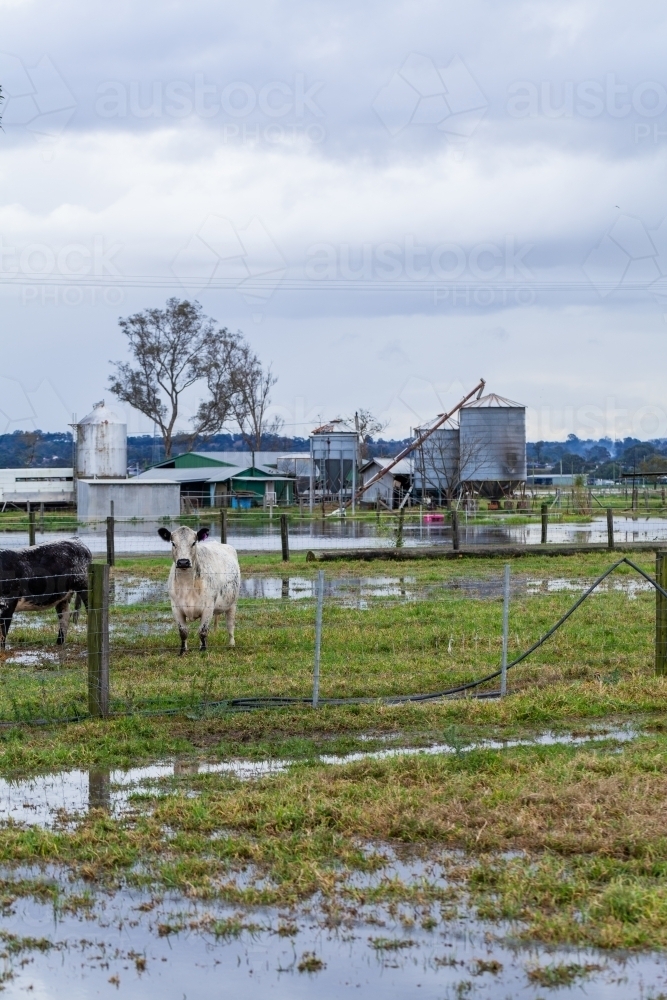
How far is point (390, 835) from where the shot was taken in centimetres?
703

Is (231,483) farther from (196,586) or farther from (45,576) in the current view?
(196,586)

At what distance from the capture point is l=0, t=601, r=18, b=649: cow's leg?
14250 millimetres

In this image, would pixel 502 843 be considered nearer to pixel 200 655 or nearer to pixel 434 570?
pixel 200 655

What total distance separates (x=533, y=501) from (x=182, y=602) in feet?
174

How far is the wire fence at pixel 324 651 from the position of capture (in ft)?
34.8

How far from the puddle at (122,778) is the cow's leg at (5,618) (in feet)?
19.5

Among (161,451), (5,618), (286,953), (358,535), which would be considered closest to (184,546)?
(5,618)

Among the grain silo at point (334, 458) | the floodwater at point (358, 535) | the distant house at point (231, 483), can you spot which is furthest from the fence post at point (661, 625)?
the grain silo at point (334, 458)

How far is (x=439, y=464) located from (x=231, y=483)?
12.8m

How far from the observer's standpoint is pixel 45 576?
1507cm

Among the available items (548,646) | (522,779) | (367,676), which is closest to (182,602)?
(367,676)

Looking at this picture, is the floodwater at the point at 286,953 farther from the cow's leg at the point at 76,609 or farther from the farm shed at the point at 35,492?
the farm shed at the point at 35,492

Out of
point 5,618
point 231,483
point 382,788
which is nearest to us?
point 382,788

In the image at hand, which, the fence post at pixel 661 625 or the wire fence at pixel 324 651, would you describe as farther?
the fence post at pixel 661 625
